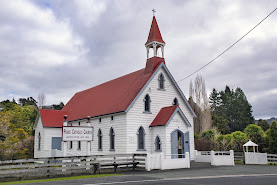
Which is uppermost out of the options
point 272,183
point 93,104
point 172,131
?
point 93,104

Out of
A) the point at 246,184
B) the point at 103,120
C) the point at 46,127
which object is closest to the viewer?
the point at 246,184

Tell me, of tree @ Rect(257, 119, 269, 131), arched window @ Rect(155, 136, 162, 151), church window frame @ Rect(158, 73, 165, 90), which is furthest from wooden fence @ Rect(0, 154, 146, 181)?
tree @ Rect(257, 119, 269, 131)

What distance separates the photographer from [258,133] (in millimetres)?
39062

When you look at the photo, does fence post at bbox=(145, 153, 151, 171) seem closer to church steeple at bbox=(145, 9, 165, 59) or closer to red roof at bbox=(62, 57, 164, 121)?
red roof at bbox=(62, 57, 164, 121)

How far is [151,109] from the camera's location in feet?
87.1

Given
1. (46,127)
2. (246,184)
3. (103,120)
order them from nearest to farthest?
(246,184) → (103,120) → (46,127)

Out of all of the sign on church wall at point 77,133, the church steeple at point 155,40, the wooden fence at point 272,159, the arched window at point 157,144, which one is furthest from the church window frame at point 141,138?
the wooden fence at point 272,159

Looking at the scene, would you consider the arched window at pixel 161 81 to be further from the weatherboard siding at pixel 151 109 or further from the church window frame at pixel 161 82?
the weatherboard siding at pixel 151 109

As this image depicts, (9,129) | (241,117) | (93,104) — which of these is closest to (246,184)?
(93,104)

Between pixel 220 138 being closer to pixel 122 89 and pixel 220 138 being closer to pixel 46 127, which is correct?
pixel 122 89

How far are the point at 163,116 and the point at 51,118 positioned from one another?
672 inches

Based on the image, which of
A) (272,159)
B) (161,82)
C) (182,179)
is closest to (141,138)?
(161,82)

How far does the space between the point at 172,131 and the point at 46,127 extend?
17411mm

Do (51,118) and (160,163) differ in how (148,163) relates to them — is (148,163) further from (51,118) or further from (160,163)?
(51,118)
